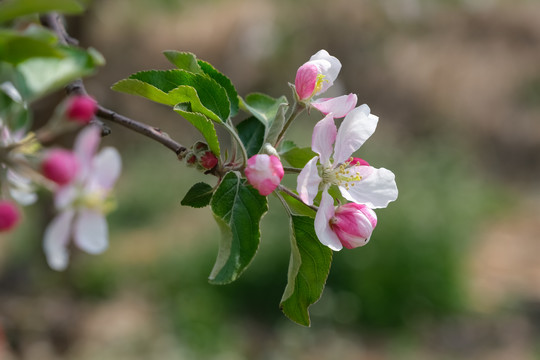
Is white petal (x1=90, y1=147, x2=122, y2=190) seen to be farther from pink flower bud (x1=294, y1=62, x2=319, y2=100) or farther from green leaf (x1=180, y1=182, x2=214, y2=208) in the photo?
pink flower bud (x1=294, y1=62, x2=319, y2=100)

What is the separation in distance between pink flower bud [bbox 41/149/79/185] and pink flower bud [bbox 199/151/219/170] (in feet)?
0.77

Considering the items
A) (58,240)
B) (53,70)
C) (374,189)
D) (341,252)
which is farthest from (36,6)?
(341,252)

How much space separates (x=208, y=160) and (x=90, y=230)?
0.16 m

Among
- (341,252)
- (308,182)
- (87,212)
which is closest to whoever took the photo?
(87,212)

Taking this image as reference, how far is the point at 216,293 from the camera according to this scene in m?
3.91

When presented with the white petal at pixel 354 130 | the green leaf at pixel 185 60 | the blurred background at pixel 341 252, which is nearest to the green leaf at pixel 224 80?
the green leaf at pixel 185 60

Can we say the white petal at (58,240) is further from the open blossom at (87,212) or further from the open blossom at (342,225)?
the open blossom at (342,225)

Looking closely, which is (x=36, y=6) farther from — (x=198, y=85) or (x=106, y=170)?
(x=198, y=85)

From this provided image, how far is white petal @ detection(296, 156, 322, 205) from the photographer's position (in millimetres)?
606

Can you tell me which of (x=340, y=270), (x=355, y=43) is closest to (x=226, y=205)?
(x=340, y=270)

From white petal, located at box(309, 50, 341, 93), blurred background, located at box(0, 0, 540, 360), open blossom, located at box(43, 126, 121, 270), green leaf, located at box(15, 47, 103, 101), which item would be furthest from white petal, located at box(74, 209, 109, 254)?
blurred background, located at box(0, 0, 540, 360)

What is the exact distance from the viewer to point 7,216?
0.46 meters

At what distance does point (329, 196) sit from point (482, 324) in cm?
362

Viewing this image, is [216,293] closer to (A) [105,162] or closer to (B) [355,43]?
(A) [105,162]
